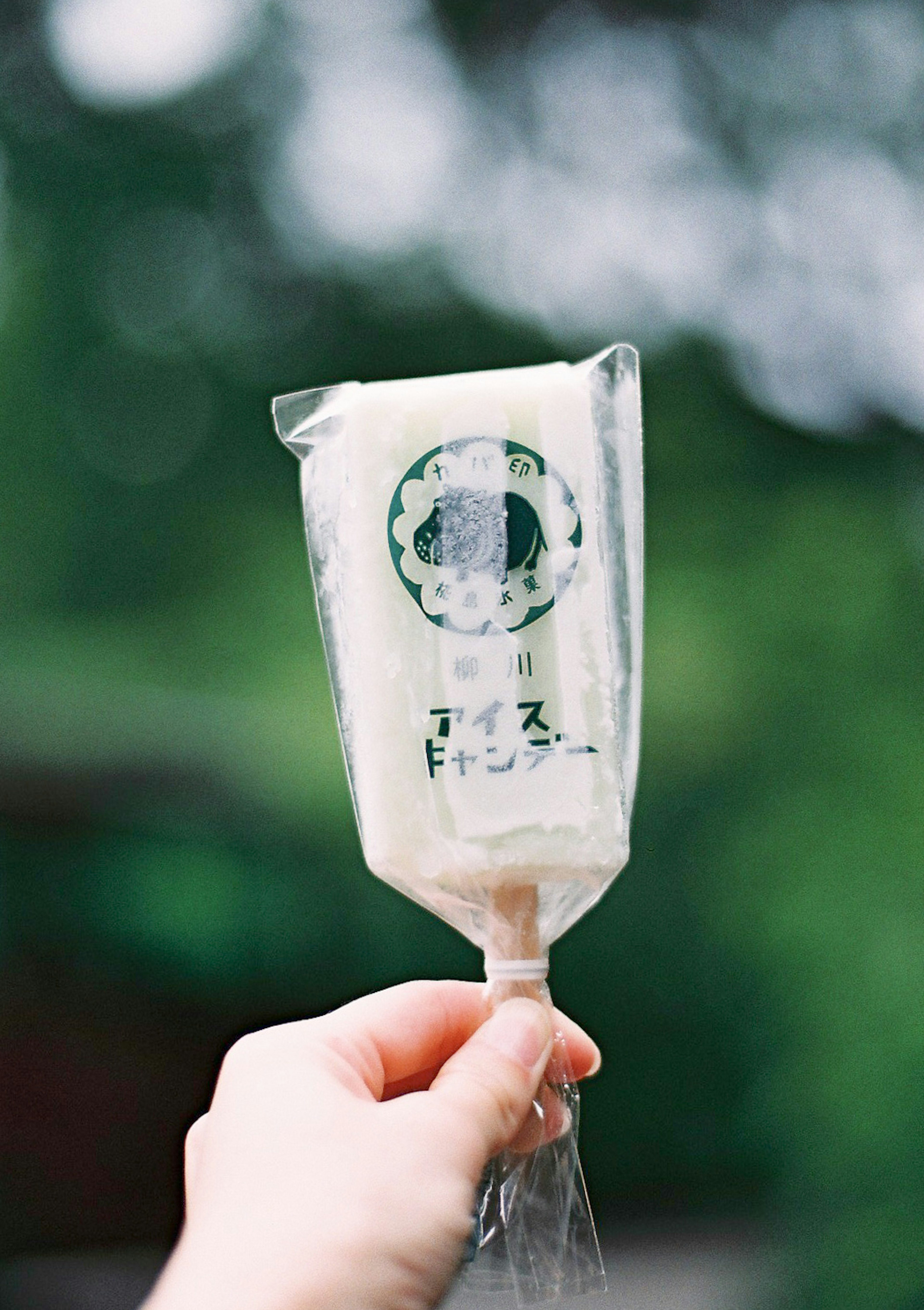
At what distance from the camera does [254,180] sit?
158 inches

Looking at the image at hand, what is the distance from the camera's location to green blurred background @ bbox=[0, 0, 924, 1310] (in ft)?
11.2

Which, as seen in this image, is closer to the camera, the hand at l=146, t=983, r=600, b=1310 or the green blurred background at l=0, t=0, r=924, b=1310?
the hand at l=146, t=983, r=600, b=1310

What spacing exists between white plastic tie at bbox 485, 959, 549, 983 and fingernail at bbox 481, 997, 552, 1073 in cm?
2

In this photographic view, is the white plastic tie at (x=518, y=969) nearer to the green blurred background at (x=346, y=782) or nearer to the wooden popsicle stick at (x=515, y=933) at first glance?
Result: the wooden popsicle stick at (x=515, y=933)

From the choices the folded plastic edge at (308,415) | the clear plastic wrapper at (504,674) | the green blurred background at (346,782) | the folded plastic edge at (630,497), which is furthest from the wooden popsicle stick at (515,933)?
the green blurred background at (346,782)

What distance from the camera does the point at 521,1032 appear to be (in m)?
0.91

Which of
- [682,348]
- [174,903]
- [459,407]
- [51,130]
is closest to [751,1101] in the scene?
[174,903]

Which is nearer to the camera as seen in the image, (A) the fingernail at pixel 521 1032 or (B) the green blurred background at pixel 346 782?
(A) the fingernail at pixel 521 1032

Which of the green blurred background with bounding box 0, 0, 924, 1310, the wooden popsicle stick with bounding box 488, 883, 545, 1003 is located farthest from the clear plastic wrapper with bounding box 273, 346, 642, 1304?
the green blurred background with bounding box 0, 0, 924, 1310

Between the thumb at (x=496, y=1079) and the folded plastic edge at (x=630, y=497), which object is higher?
the folded plastic edge at (x=630, y=497)

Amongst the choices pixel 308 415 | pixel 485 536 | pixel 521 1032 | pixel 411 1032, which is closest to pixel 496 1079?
pixel 521 1032

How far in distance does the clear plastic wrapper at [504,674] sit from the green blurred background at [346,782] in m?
2.26

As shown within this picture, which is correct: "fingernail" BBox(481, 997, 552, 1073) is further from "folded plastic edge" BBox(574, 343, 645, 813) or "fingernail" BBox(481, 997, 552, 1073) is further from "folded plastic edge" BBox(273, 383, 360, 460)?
"folded plastic edge" BBox(273, 383, 360, 460)

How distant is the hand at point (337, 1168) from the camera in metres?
0.70
